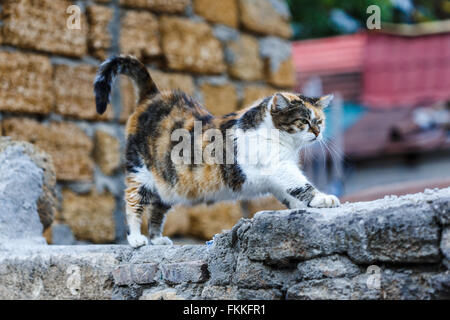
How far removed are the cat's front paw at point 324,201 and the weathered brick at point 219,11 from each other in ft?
7.03

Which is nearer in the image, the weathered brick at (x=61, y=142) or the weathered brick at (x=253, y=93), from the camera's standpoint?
the weathered brick at (x=61, y=142)

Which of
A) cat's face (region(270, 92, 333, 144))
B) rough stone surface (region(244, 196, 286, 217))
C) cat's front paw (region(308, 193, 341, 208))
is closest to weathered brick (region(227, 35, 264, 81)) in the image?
rough stone surface (region(244, 196, 286, 217))

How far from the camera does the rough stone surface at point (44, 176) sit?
11.1 ft

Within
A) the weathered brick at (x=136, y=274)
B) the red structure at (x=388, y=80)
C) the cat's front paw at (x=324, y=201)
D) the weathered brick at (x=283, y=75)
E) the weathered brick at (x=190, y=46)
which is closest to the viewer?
the cat's front paw at (x=324, y=201)

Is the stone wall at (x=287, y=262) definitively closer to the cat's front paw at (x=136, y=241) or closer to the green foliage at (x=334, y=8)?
the cat's front paw at (x=136, y=241)

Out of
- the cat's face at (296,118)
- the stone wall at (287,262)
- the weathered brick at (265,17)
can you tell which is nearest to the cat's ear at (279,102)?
the cat's face at (296,118)

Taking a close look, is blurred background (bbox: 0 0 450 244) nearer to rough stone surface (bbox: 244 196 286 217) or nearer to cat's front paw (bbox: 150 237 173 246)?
rough stone surface (bbox: 244 196 286 217)

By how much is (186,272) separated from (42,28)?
1829 mm

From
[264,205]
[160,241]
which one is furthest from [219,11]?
[160,241]

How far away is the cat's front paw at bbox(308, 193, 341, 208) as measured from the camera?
2400 mm

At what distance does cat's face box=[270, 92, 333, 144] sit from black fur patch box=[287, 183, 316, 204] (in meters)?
0.25

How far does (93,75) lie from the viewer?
384 centimetres

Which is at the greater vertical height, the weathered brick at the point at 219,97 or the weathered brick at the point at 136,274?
the weathered brick at the point at 219,97
